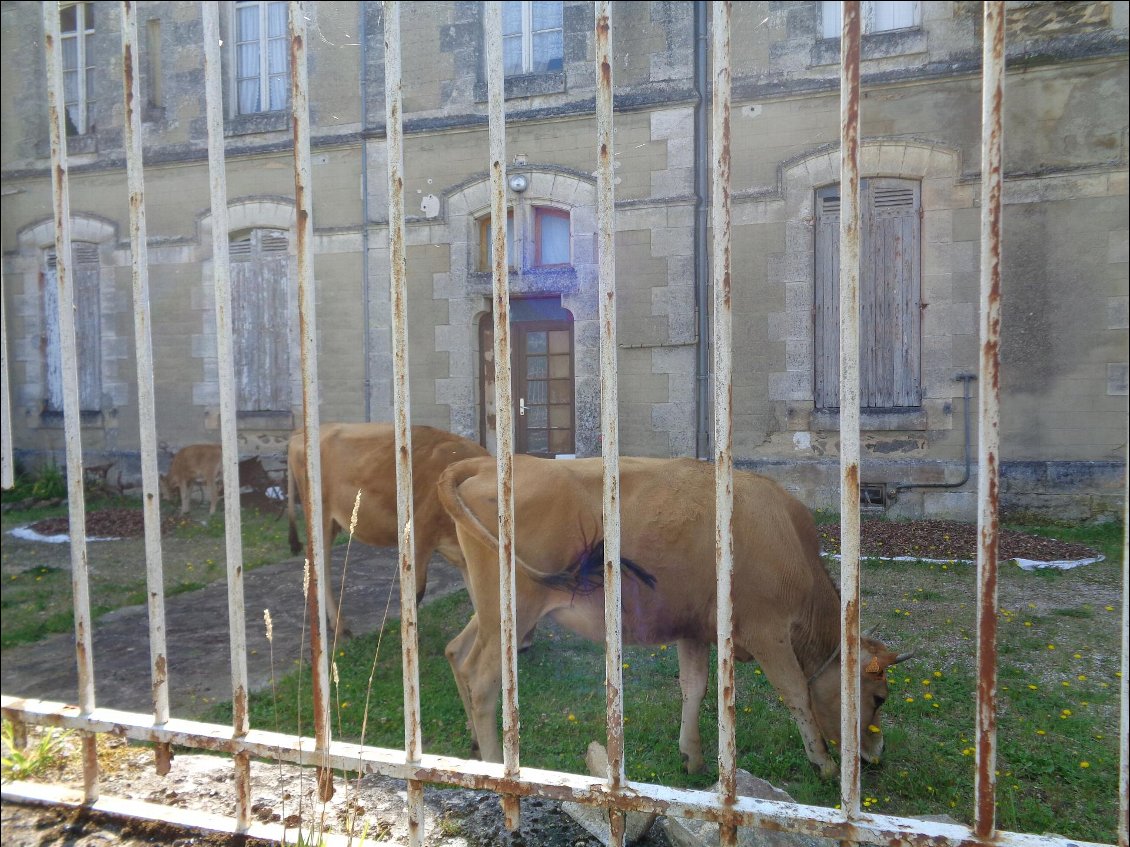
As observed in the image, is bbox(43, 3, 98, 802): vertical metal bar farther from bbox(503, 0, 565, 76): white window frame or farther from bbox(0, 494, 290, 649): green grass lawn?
bbox(0, 494, 290, 649): green grass lawn

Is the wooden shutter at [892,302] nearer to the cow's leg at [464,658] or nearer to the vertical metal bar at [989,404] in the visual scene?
the vertical metal bar at [989,404]

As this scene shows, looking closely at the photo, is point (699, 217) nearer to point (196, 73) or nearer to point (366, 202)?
point (366, 202)

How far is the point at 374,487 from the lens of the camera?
491 centimetres

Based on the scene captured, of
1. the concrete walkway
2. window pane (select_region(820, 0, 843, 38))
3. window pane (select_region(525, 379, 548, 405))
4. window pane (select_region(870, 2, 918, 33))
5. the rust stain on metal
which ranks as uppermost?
window pane (select_region(820, 0, 843, 38))

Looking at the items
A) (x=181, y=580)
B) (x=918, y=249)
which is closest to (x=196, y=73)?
(x=181, y=580)

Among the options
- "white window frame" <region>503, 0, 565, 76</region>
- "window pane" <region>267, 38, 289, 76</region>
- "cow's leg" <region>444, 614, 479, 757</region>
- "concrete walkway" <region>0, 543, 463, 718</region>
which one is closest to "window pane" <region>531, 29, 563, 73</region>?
"white window frame" <region>503, 0, 565, 76</region>

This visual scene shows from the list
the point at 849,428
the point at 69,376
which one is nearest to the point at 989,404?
the point at 849,428

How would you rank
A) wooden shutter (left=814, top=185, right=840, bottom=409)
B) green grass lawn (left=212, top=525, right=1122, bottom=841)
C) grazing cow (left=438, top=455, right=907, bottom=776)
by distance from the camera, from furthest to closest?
grazing cow (left=438, top=455, right=907, bottom=776) → wooden shutter (left=814, top=185, right=840, bottom=409) → green grass lawn (left=212, top=525, right=1122, bottom=841)

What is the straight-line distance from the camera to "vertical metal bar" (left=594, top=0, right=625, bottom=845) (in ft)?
4.95

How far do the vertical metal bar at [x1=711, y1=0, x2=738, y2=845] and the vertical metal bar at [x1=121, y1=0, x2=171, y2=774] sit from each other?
4.69 ft

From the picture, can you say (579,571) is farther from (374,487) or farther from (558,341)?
(374,487)

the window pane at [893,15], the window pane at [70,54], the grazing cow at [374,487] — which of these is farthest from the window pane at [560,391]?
the window pane at [70,54]

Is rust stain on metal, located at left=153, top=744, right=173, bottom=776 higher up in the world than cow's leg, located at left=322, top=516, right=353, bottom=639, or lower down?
higher up

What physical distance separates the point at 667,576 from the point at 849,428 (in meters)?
1.60
